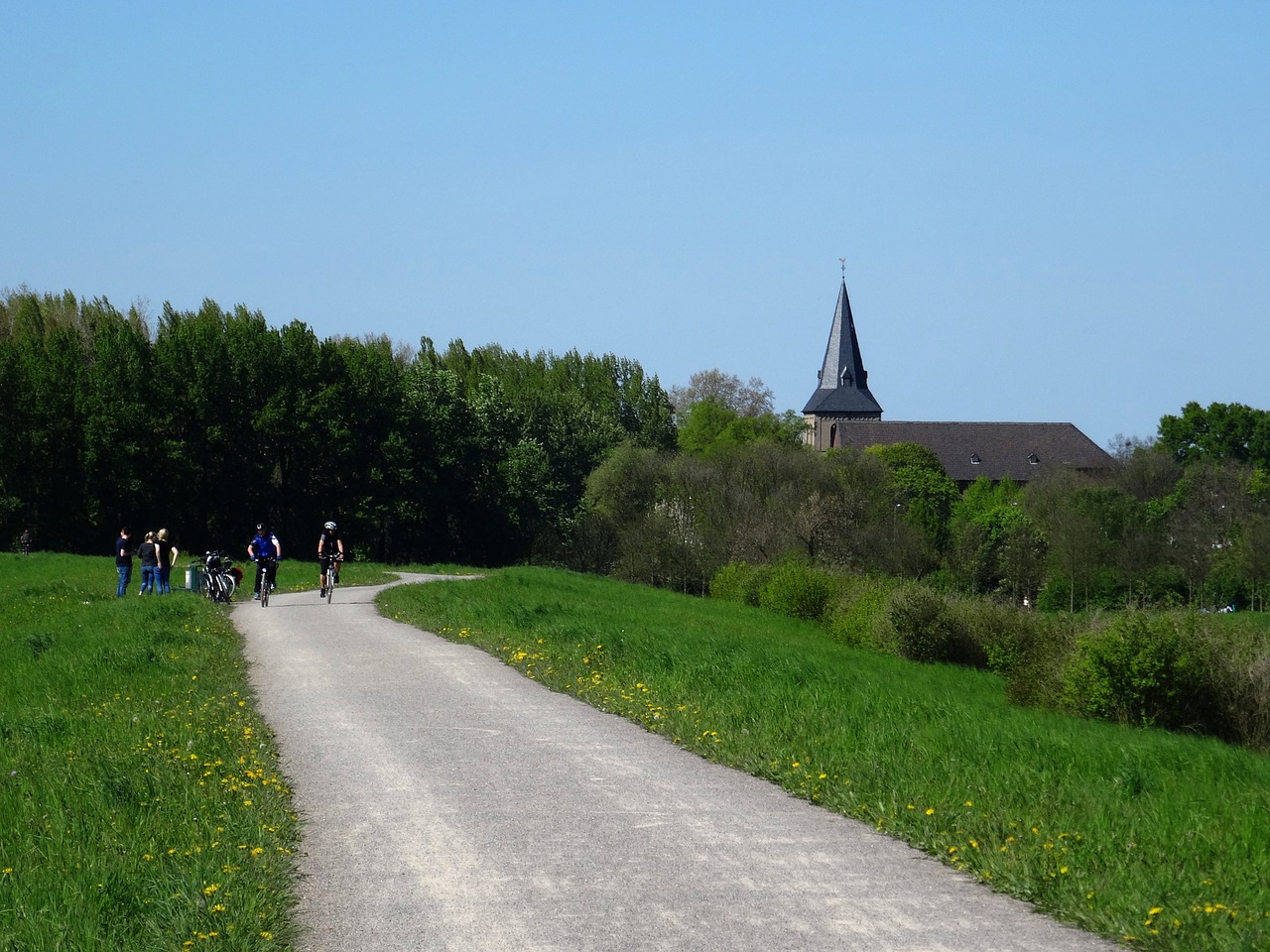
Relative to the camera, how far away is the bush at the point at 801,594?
41.4 meters

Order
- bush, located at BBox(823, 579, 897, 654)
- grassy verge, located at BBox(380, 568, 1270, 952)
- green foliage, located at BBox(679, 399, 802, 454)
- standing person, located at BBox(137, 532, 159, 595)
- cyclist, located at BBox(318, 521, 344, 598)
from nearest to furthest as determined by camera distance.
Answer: grassy verge, located at BBox(380, 568, 1270, 952), cyclist, located at BBox(318, 521, 344, 598), standing person, located at BBox(137, 532, 159, 595), bush, located at BBox(823, 579, 897, 654), green foliage, located at BBox(679, 399, 802, 454)

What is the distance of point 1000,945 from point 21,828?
19.2 ft

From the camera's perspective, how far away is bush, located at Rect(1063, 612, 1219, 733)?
19.9 meters

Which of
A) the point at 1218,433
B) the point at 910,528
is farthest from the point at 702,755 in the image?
the point at 1218,433

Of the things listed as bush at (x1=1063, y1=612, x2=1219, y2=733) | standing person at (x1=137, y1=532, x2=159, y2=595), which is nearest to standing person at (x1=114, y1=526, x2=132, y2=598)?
standing person at (x1=137, y1=532, x2=159, y2=595)

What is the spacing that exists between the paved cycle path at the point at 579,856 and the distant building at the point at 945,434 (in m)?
112

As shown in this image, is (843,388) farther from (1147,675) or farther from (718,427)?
(1147,675)

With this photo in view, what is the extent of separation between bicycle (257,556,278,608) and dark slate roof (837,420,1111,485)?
98170 millimetres

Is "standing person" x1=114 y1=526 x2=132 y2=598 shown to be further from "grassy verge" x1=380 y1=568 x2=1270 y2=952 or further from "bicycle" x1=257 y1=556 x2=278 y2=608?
"grassy verge" x1=380 y1=568 x2=1270 y2=952

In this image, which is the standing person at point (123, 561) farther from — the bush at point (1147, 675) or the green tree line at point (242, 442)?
the green tree line at point (242, 442)

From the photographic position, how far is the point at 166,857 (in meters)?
7.17

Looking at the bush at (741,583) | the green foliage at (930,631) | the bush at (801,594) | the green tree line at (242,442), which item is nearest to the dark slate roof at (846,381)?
the green tree line at (242,442)

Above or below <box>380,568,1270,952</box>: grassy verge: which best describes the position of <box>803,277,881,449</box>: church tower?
above

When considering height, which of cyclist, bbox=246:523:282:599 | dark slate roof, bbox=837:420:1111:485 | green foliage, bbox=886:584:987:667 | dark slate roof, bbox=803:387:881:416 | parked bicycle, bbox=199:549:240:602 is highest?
dark slate roof, bbox=803:387:881:416
